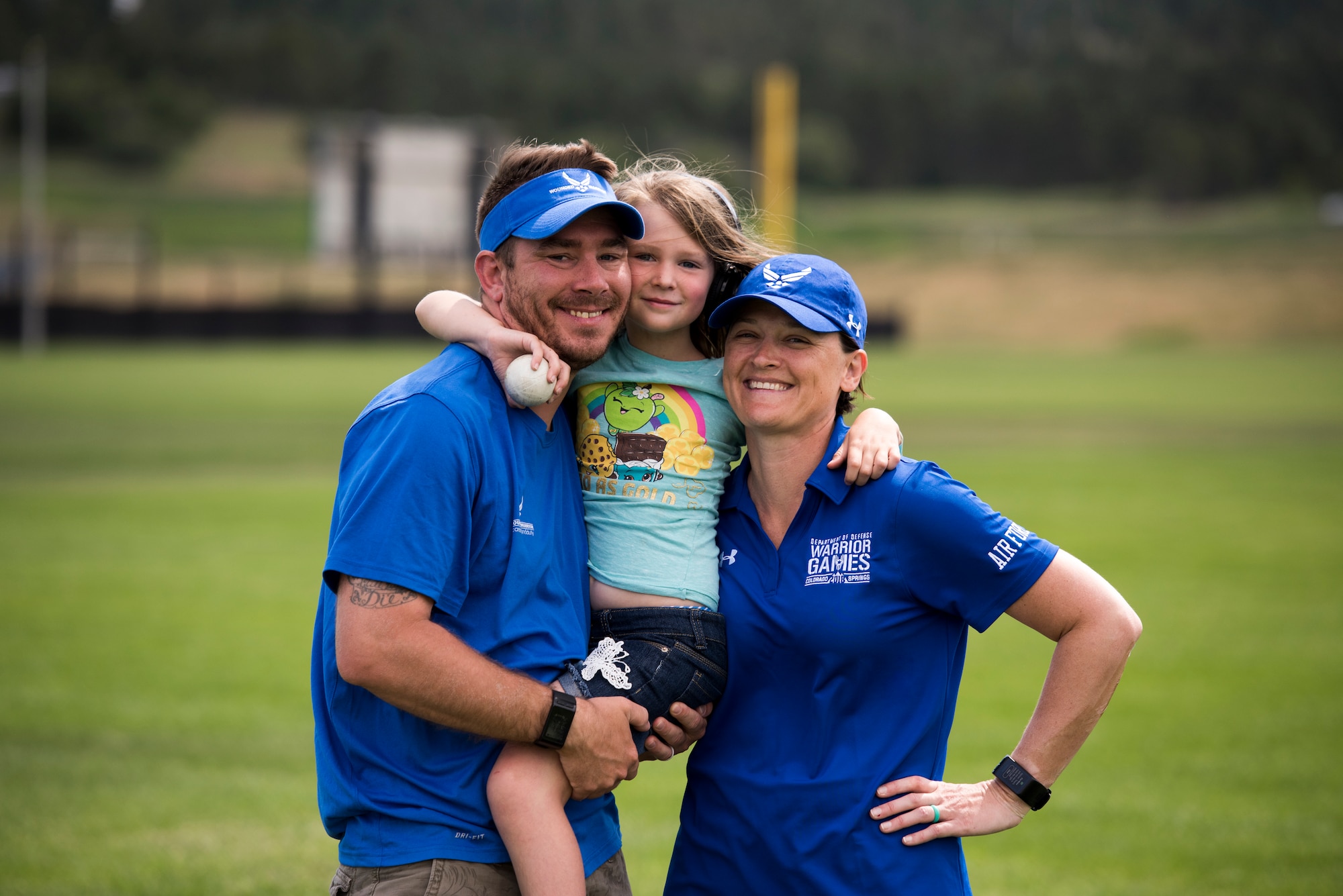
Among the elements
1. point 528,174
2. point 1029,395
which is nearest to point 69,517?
point 528,174

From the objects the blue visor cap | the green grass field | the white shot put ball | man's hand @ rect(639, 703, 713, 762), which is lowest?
the green grass field

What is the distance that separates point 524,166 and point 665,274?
561mm

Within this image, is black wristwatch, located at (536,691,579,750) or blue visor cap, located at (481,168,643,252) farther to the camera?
blue visor cap, located at (481,168,643,252)

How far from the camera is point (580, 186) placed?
286 cm

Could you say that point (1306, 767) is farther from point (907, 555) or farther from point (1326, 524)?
point (1326, 524)

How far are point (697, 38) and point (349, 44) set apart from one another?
34758 mm

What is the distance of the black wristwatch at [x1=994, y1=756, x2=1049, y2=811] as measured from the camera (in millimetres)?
2953

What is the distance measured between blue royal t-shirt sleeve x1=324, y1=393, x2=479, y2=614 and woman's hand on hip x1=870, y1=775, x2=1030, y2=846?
1.04 m

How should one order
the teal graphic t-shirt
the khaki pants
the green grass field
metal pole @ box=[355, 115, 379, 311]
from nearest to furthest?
1. the khaki pants
2. the teal graphic t-shirt
3. the green grass field
4. metal pole @ box=[355, 115, 379, 311]

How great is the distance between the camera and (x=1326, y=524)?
13.9 meters

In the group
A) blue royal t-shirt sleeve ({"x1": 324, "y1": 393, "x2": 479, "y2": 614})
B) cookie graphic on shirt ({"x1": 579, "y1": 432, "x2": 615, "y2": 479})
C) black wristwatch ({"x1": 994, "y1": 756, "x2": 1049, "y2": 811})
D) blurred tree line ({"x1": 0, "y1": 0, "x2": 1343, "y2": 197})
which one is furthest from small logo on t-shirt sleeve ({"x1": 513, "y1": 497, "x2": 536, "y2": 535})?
blurred tree line ({"x1": 0, "y1": 0, "x2": 1343, "y2": 197})

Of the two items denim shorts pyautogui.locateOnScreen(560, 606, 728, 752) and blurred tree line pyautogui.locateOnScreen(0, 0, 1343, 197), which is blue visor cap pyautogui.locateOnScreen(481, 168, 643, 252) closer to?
denim shorts pyautogui.locateOnScreen(560, 606, 728, 752)

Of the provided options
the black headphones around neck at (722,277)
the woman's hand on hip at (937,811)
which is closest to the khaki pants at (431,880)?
the woman's hand on hip at (937,811)

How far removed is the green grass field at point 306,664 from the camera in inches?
230
